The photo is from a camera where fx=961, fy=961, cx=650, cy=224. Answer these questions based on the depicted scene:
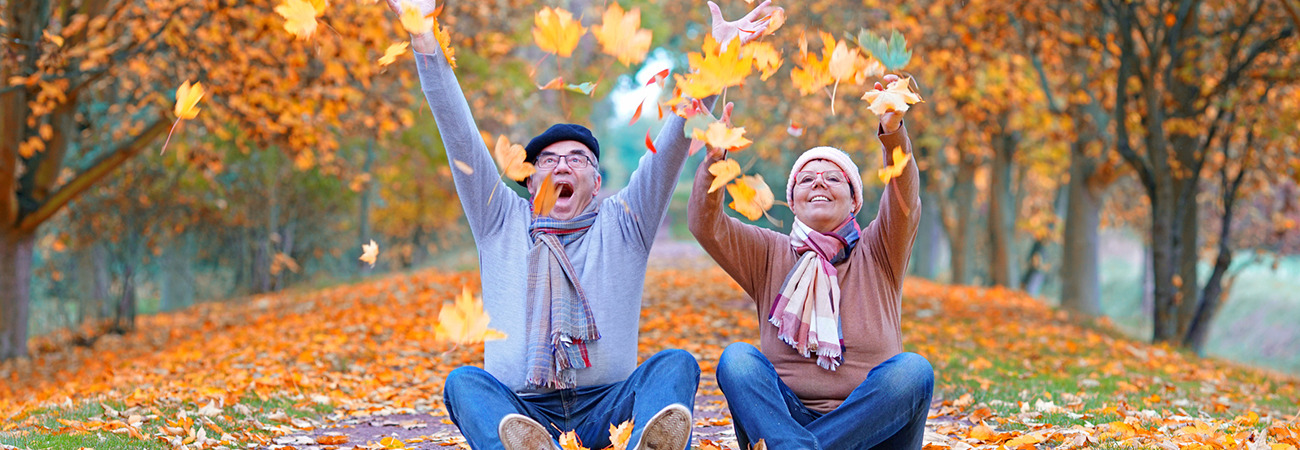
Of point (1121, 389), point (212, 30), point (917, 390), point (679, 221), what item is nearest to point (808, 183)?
point (917, 390)

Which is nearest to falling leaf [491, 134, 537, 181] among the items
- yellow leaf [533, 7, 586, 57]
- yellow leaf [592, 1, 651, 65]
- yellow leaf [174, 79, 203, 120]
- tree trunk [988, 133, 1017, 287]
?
yellow leaf [533, 7, 586, 57]

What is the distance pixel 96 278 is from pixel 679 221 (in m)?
27.4

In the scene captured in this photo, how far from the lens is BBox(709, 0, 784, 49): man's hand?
3.24 meters

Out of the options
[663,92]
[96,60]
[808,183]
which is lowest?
[808,183]

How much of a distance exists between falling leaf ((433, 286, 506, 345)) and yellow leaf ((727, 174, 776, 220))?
931 millimetres

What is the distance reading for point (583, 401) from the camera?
345 cm

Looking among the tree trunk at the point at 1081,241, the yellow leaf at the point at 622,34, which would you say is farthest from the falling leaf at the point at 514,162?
the tree trunk at the point at 1081,241

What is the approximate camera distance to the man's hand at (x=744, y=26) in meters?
3.24

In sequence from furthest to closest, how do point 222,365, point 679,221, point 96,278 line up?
point 679,221, point 96,278, point 222,365

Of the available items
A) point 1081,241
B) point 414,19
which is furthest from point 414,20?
point 1081,241

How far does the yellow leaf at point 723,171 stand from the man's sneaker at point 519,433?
95 cm

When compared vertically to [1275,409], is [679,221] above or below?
above

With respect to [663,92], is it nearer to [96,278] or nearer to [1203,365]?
[1203,365]

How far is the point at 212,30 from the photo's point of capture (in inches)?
383
